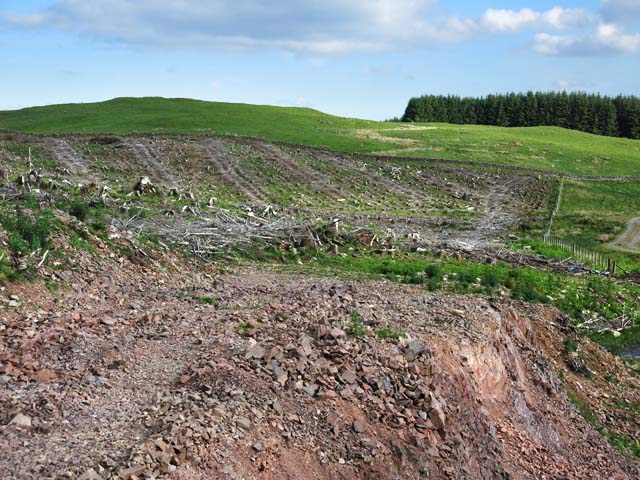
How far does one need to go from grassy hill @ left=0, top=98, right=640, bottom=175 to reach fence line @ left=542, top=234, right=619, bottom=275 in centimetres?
2606

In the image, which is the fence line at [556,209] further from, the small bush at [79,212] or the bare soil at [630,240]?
the small bush at [79,212]

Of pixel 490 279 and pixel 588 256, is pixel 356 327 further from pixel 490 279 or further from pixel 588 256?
pixel 588 256

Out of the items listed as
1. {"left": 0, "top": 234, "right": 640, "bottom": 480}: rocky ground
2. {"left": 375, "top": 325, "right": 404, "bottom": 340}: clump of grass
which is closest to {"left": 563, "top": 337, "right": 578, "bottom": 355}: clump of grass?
{"left": 0, "top": 234, "right": 640, "bottom": 480}: rocky ground

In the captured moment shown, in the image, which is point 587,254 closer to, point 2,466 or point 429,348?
point 429,348

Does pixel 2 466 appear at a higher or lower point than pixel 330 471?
higher

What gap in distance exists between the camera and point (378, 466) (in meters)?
10.9

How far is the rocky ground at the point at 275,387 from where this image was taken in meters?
9.67

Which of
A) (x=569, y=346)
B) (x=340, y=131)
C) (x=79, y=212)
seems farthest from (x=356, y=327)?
(x=340, y=131)

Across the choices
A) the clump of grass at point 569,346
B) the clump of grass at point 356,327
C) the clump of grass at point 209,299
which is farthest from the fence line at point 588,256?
the clump of grass at point 209,299

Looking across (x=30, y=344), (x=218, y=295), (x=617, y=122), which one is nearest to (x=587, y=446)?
(x=218, y=295)

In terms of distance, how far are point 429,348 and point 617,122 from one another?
105 m

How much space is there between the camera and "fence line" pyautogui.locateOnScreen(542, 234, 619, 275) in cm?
3050

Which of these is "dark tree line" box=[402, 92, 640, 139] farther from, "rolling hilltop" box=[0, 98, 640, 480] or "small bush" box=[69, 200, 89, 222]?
"small bush" box=[69, 200, 89, 222]

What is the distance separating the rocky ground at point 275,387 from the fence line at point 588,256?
1222 cm
